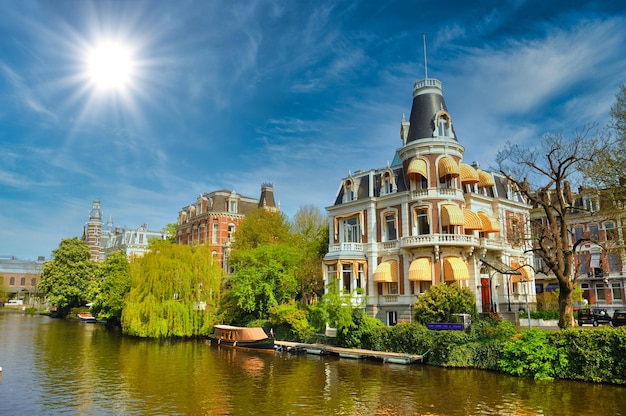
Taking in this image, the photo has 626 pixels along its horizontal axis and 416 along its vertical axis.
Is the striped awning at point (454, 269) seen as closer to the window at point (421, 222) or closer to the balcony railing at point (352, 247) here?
the window at point (421, 222)

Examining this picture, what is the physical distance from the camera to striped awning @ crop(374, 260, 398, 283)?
36812mm

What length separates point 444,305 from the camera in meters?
30.0

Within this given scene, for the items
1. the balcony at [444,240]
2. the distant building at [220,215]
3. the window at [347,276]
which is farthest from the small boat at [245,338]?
the distant building at [220,215]

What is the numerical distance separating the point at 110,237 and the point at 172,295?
83.6 metres

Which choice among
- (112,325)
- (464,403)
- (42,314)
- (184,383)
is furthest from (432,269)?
(42,314)

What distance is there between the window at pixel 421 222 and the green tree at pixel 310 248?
11.4 meters

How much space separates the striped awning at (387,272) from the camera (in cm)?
3681

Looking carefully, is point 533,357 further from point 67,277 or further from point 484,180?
point 67,277

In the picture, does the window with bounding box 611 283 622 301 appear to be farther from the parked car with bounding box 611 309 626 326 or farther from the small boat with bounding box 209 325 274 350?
the small boat with bounding box 209 325 274 350

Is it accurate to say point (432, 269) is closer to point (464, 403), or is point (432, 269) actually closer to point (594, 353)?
point (594, 353)

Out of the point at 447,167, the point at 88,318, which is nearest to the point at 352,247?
the point at 447,167

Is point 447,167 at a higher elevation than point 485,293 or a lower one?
higher

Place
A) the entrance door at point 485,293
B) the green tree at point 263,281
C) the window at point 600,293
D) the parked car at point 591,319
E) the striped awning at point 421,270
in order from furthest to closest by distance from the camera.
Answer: the window at point 600,293, the green tree at point 263,281, the entrance door at point 485,293, the striped awning at point 421,270, the parked car at point 591,319

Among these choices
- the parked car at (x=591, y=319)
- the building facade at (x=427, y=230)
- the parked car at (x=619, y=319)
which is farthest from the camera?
the building facade at (x=427, y=230)
